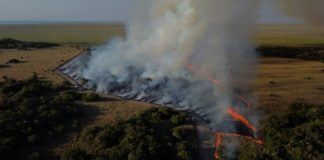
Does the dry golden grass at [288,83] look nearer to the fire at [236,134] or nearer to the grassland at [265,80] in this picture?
the grassland at [265,80]

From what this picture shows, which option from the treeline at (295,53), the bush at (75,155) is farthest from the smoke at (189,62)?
the treeline at (295,53)

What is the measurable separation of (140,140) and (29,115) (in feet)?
39.5

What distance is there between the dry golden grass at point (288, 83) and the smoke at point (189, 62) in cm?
312

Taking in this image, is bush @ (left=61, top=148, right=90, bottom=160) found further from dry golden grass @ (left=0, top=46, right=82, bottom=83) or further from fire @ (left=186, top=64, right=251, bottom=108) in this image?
dry golden grass @ (left=0, top=46, right=82, bottom=83)

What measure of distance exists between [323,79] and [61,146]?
40.7 m

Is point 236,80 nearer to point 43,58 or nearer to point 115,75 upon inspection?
point 115,75

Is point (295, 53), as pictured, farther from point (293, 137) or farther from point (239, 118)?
point (293, 137)

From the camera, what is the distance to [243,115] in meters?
38.3

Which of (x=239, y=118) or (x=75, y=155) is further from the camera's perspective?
(x=239, y=118)

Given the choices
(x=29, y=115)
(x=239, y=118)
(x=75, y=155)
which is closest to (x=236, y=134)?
(x=239, y=118)

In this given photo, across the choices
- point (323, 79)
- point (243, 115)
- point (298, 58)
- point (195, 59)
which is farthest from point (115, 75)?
point (298, 58)

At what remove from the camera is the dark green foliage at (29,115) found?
3223 cm

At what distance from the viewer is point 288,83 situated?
55.0 m

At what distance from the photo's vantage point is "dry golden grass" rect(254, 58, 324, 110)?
45.0 m
